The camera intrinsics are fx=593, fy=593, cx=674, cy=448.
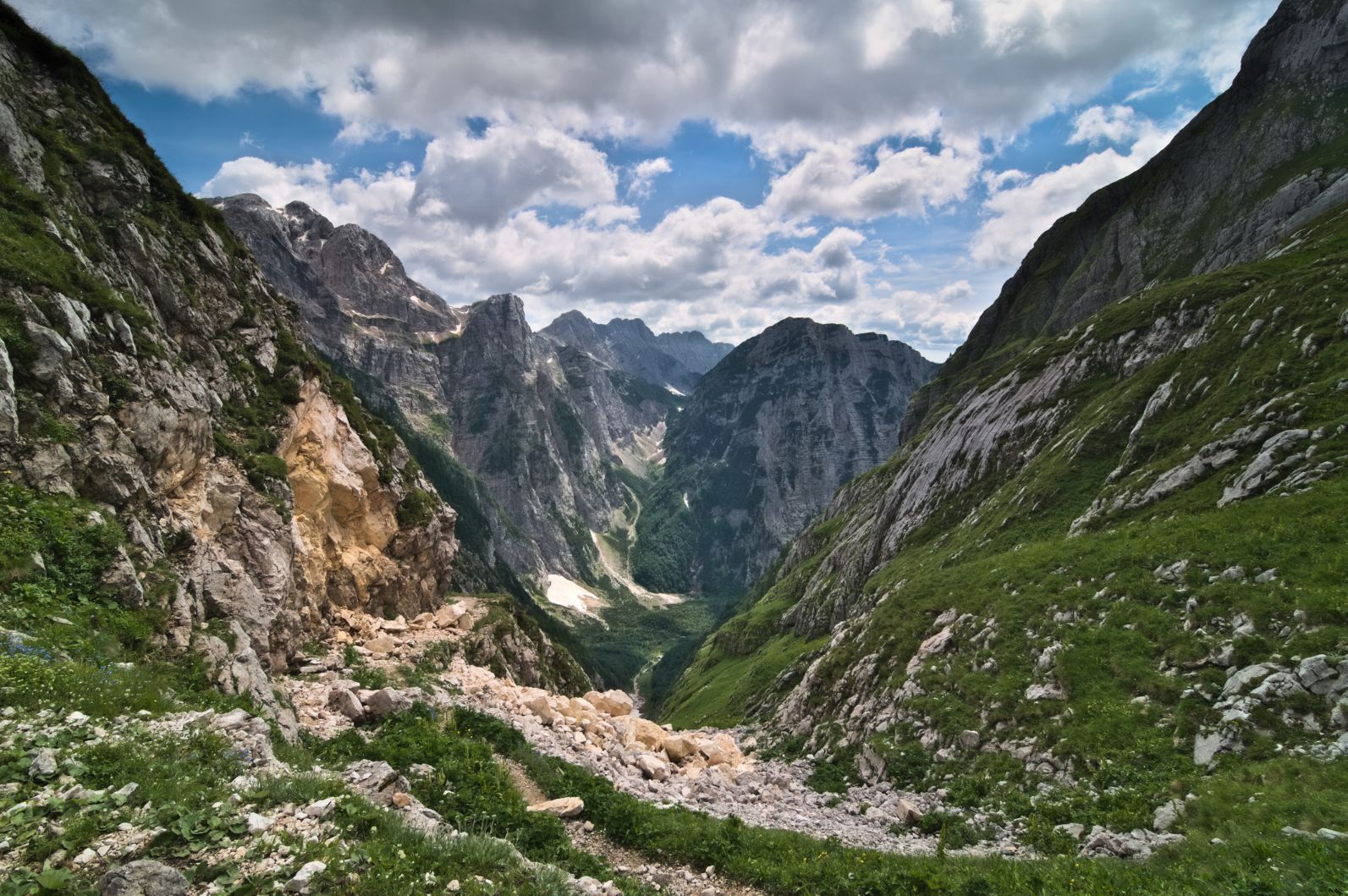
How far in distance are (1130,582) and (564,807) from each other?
78.3 feet

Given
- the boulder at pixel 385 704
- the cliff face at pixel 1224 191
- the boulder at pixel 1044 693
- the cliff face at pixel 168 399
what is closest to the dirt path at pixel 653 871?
the boulder at pixel 385 704

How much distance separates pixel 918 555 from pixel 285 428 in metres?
54.4

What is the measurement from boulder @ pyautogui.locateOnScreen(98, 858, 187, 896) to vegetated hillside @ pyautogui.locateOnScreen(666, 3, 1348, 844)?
18.3 metres

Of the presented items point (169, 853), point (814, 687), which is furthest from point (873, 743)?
point (169, 853)

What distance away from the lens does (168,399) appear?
22531 millimetres

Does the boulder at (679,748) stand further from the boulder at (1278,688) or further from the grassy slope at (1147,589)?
the boulder at (1278,688)

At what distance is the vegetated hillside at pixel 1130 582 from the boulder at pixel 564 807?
42.9 feet

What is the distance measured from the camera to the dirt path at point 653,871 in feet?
40.1

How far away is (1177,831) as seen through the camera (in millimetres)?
13367

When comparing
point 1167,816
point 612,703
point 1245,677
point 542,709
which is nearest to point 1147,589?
point 1245,677

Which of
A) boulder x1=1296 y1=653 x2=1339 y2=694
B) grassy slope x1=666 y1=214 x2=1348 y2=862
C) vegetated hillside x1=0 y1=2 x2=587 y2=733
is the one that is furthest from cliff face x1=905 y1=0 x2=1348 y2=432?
vegetated hillside x1=0 y1=2 x2=587 y2=733

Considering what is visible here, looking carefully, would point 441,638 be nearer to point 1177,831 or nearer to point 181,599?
point 181,599

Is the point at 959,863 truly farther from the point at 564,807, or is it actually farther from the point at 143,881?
the point at 143,881

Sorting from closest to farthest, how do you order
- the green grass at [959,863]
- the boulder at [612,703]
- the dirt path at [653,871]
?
the green grass at [959,863] → the dirt path at [653,871] → the boulder at [612,703]
